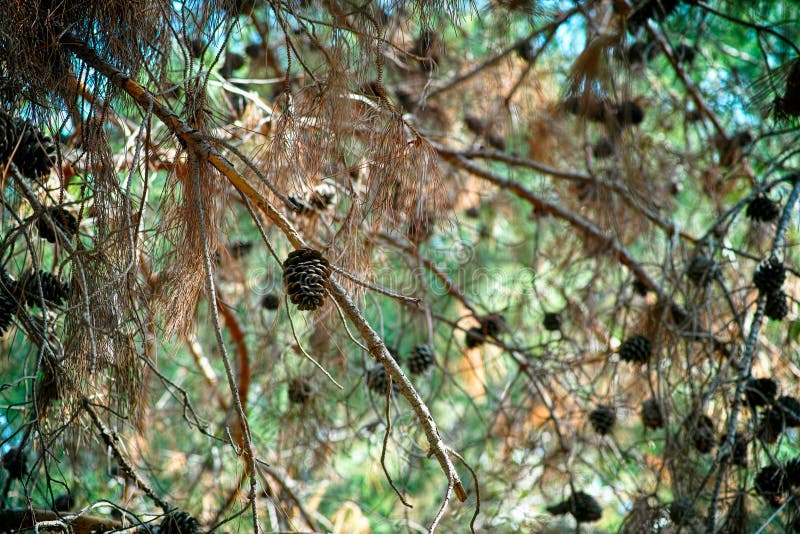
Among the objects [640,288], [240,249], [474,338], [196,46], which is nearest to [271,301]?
[240,249]

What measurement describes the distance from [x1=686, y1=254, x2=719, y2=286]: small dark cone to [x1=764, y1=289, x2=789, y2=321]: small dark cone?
0.16 metres

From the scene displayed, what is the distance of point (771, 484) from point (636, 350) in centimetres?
52

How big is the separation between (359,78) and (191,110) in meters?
0.33

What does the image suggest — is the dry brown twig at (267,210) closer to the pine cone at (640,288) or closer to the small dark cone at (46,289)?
the small dark cone at (46,289)

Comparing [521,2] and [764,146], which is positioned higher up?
[764,146]

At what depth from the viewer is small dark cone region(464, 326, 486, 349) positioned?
2.59 metres

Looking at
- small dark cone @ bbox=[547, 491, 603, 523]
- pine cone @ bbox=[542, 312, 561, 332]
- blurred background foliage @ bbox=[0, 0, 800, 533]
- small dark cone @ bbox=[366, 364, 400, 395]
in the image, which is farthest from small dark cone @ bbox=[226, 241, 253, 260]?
small dark cone @ bbox=[547, 491, 603, 523]

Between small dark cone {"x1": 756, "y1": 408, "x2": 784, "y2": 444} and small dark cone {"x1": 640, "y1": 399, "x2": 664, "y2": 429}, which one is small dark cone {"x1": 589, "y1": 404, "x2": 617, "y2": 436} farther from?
small dark cone {"x1": 756, "y1": 408, "x2": 784, "y2": 444}

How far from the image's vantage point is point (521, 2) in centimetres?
209

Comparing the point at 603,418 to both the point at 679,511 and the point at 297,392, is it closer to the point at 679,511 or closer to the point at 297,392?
the point at 679,511

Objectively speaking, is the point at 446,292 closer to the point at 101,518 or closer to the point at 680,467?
the point at 680,467

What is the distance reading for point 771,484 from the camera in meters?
2.02

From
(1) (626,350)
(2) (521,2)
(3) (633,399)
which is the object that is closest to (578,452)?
A: (3) (633,399)

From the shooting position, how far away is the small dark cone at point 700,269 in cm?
226
